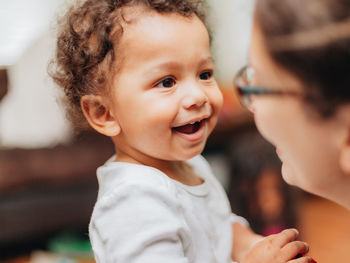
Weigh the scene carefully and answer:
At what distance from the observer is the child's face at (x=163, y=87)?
35.7 inches

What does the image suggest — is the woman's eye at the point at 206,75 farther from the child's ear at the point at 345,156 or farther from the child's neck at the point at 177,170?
the child's ear at the point at 345,156

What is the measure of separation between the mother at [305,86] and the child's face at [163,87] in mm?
133

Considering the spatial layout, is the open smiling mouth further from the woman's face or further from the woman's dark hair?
the woman's dark hair

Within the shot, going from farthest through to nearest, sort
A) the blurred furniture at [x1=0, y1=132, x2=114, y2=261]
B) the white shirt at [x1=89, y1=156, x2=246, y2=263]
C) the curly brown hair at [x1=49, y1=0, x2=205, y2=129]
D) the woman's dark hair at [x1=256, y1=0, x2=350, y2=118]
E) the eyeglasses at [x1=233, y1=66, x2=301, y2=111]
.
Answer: the blurred furniture at [x1=0, y1=132, x2=114, y2=261], the curly brown hair at [x1=49, y1=0, x2=205, y2=129], the white shirt at [x1=89, y1=156, x2=246, y2=263], the eyeglasses at [x1=233, y1=66, x2=301, y2=111], the woman's dark hair at [x1=256, y1=0, x2=350, y2=118]

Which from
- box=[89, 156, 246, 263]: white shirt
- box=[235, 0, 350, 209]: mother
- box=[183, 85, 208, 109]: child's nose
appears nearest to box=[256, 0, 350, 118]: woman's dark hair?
box=[235, 0, 350, 209]: mother

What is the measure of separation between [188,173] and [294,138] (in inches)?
15.1

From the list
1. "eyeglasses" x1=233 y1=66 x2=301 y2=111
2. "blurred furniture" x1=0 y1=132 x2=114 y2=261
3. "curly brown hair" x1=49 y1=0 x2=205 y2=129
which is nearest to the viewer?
"eyeglasses" x1=233 y1=66 x2=301 y2=111

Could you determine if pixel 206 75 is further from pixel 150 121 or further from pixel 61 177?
pixel 61 177

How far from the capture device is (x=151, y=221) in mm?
838

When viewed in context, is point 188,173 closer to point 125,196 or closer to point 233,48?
point 125,196

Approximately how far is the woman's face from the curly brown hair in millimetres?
299

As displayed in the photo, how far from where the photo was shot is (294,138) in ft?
2.47

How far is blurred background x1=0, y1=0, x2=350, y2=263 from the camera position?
261 centimetres

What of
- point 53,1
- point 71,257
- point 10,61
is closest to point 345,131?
point 71,257
